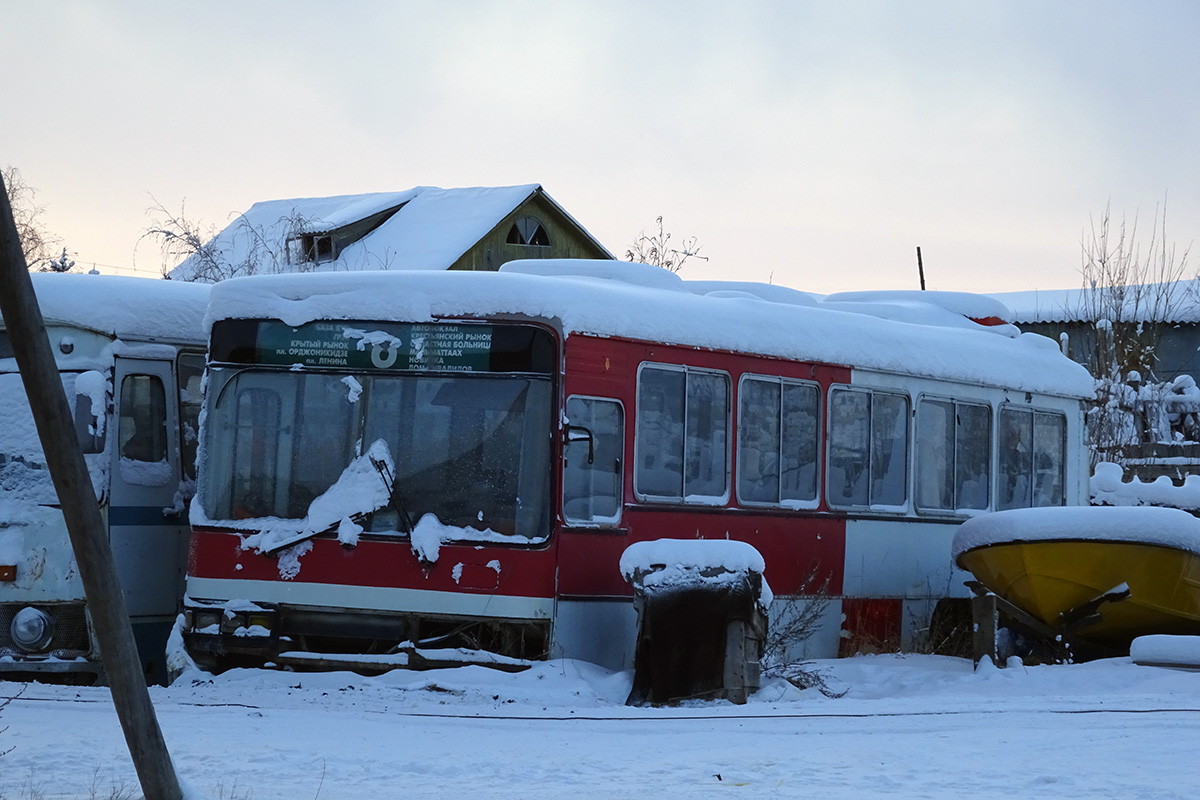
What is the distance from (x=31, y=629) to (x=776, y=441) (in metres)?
5.52

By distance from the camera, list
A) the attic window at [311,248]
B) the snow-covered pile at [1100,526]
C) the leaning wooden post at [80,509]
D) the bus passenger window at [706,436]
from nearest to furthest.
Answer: the leaning wooden post at [80,509] < the bus passenger window at [706,436] < the snow-covered pile at [1100,526] < the attic window at [311,248]

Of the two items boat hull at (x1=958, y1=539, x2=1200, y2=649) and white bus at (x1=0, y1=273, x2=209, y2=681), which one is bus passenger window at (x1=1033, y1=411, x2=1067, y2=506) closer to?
boat hull at (x1=958, y1=539, x2=1200, y2=649)

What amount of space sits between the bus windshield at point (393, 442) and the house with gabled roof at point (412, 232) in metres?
24.0

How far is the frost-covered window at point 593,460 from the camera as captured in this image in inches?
432

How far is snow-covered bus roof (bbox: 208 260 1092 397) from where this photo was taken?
11141 millimetres

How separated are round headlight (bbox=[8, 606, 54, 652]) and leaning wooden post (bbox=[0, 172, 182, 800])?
5675 mm

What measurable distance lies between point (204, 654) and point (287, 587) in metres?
0.75

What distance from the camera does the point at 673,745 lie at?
8.74 metres

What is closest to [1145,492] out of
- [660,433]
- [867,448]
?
[867,448]

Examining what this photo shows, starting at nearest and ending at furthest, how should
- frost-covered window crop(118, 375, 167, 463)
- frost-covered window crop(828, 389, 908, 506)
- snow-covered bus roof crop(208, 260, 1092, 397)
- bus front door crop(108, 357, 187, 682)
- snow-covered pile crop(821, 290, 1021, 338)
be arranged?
snow-covered bus roof crop(208, 260, 1092, 397)
bus front door crop(108, 357, 187, 682)
frost-covered window crop(118, 375, 167, 463)
frost-covered window crop(828, 389, 908, 506)
snow-covered pile crop(821, 290, 1021, 338)

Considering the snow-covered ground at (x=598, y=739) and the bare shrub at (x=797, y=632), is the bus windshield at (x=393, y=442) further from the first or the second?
the bare shrub at (x=797, y=632)

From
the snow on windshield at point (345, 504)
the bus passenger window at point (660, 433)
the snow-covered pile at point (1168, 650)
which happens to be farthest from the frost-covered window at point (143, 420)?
the snow-covered pile at point (1168, 650)

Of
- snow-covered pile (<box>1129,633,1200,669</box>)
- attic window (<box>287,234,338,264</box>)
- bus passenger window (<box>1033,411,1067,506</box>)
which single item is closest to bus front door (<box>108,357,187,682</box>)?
snow-covered pile (<box>1129,633,1200,669</box>)

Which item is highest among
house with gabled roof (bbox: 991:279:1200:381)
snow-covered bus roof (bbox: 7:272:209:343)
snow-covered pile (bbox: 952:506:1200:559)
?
house with gabled roof (bbox: 991:279:1200:381)
